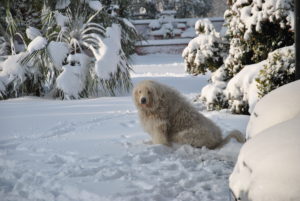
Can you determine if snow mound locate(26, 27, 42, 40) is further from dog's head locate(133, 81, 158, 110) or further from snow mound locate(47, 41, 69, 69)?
dog's head locate(133, 81, 158, 110)

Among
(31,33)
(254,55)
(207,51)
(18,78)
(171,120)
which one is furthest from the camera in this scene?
(31,33)

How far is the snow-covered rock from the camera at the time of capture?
5.78ft

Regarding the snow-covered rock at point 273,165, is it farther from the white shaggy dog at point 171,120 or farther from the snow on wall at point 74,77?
the snow on wall at point 74,77

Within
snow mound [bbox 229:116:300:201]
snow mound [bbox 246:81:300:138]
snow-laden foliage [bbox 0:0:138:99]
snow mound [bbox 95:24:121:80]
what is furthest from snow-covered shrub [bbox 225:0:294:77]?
snow mound [bbox 229:116:300:201]

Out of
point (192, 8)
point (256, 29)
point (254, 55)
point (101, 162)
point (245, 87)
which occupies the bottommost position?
point (101, 162)

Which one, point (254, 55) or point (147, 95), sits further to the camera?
point (254, 55)

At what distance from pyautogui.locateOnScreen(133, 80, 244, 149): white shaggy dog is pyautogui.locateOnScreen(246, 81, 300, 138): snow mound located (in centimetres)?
220

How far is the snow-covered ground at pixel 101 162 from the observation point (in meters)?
3.49

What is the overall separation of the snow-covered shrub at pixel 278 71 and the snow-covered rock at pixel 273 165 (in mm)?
3704

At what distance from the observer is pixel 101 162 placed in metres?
4.38

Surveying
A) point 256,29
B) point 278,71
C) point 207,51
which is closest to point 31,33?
point 207,51

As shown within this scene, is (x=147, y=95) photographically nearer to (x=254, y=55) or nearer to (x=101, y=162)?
(x=101, y=162)

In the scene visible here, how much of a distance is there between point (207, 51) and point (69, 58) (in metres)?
3.91

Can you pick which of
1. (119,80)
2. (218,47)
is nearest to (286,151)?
(218,47)
